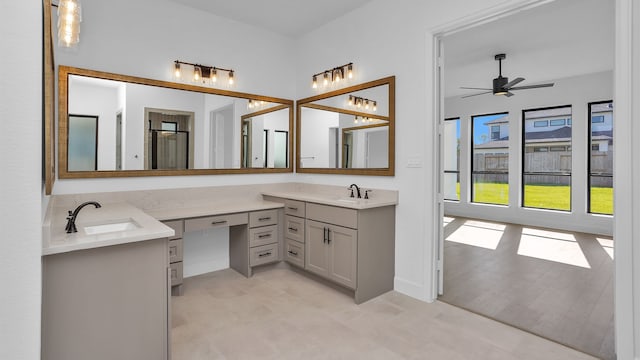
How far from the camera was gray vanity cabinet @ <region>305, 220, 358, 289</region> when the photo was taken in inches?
114

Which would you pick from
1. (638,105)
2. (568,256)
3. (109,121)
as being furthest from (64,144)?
(568,256)

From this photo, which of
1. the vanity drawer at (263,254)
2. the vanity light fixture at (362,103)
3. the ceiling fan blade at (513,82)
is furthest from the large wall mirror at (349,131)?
the ceiling fan blade at (513,82)

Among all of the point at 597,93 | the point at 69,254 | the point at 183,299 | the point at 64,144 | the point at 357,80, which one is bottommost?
the point at 183,299

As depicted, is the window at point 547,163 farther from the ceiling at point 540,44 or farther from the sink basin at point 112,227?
the sink basin at point 112,227

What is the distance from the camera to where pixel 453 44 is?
444 cm

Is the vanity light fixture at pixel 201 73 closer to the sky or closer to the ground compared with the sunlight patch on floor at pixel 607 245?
closer to the sky

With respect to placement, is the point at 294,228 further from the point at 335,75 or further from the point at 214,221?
the point at 335,75

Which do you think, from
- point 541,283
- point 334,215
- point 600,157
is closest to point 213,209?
point 334,215

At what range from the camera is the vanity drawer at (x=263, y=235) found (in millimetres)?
3477

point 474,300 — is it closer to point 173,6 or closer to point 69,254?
point 69,254

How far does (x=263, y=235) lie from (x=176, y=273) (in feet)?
3.09

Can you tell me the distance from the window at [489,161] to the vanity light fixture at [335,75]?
4972 mm

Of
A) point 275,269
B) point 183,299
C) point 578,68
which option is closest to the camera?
point 183,299

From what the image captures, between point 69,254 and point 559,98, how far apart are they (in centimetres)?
764
